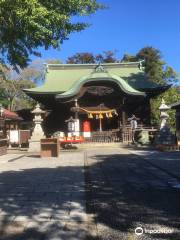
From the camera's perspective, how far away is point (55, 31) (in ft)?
49.7

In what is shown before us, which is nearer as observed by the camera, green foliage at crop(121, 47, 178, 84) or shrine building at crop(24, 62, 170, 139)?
shrine building at crop(24, 62, 170, 139)

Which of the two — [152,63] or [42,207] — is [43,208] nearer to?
[42,207]

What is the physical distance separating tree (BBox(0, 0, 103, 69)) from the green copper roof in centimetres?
1168

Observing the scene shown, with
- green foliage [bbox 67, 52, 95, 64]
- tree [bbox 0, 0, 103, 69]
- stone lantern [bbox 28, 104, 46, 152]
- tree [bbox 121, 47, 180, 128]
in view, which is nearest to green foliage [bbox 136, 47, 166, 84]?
tree [bbox 121, 47, 180, 128]

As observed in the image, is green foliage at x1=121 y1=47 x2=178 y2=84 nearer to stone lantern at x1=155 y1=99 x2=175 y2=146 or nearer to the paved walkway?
stone lantern at x1=155 y1=99 x2=175 y2=146

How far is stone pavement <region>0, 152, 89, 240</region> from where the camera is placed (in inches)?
194

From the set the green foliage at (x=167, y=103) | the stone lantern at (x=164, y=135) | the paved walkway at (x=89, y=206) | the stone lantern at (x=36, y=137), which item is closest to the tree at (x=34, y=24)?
the paved walkway at (x=89, y=206)

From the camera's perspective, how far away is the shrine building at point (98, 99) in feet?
91.5

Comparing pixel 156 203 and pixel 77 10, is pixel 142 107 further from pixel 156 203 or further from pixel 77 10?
pixel 156 203

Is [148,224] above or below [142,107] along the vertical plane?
below

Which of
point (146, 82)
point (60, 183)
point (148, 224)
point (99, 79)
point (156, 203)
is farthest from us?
point (146, 82)

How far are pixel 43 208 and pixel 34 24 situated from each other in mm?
8316

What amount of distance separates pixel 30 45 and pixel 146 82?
667 inches

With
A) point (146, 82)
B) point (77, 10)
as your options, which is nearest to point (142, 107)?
point (146, 82)
